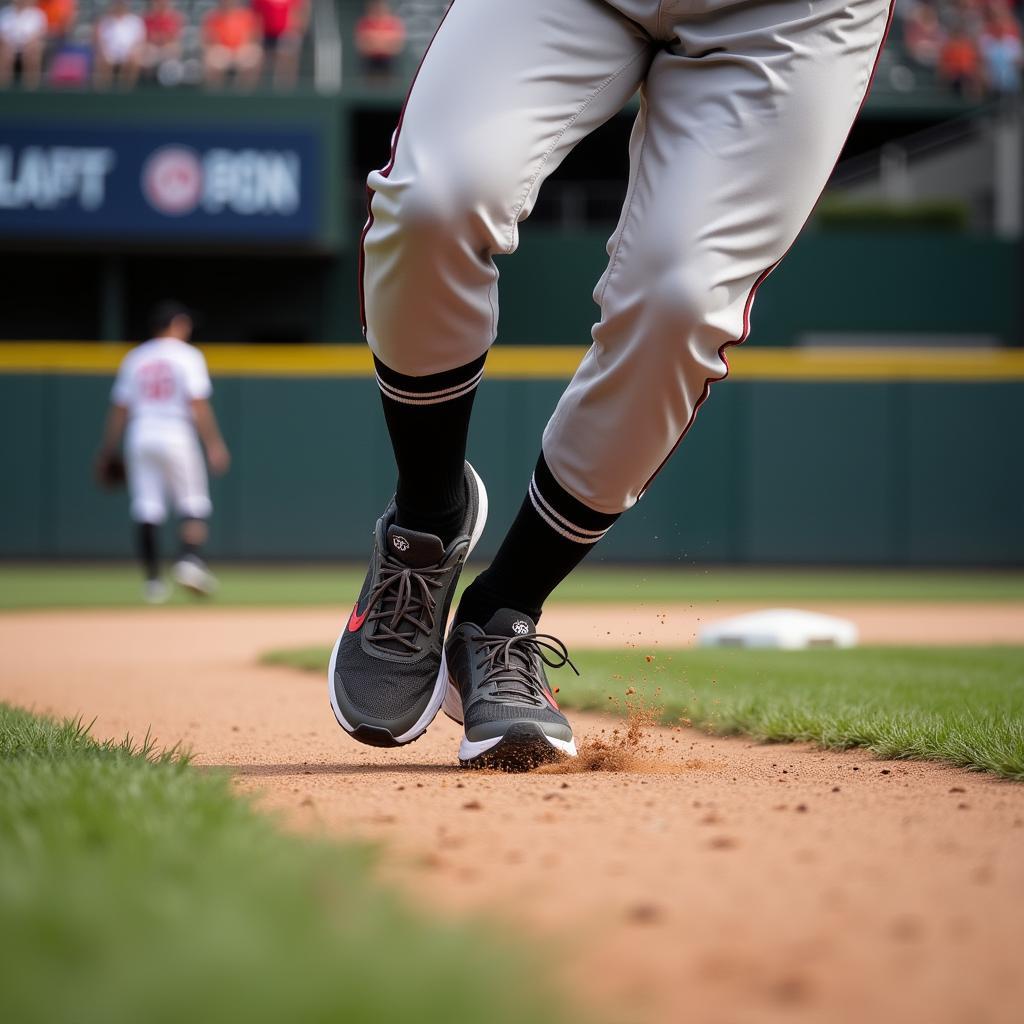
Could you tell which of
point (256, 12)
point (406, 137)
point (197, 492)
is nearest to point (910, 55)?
point (256, 12)

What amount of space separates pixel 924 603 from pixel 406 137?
7.81 meters

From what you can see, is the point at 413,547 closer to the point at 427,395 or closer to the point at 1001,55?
the point at 427,395

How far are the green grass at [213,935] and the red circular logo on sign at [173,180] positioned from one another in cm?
1290

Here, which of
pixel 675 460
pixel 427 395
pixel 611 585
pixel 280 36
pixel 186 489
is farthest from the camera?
pixel 280 36

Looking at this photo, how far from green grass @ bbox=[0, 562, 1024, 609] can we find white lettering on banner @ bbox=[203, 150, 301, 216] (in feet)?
11.6

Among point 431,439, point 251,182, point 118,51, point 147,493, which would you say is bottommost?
point 147,493

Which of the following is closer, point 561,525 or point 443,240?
point 443,240

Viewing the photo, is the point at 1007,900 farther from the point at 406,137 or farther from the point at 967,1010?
the point at 406,137

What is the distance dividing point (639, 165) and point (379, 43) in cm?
1403

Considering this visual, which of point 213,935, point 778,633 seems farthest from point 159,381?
point 213,935

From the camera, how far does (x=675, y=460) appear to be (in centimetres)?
1250

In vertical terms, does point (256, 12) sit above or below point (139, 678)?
above

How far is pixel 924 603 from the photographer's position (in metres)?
9.31

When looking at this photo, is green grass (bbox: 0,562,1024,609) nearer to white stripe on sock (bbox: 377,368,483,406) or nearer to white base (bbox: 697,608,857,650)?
white base (bbox: 697,608,857,650)
